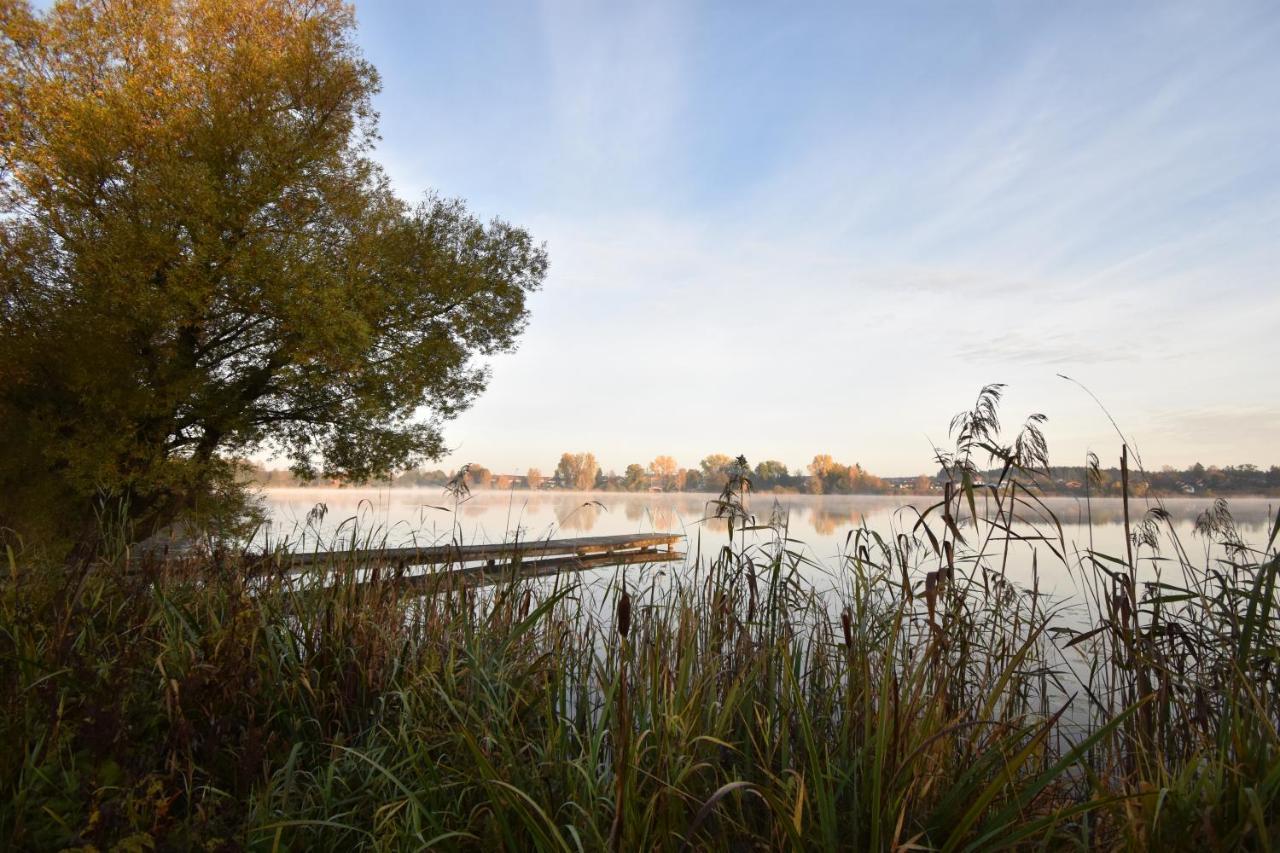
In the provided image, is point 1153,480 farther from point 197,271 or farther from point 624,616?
point 197,271

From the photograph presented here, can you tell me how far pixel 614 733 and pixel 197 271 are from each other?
1275 centimetres

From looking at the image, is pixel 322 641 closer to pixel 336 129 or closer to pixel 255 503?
pixel 255 503

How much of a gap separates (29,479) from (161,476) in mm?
2641

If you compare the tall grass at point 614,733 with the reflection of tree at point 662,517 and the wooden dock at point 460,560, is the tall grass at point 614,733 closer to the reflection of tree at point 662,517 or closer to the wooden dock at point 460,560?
the wooden dock at point 460,560

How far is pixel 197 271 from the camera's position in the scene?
12.1m

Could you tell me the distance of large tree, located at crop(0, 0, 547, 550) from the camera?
12156mm

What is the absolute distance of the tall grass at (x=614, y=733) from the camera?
2064 millimetres

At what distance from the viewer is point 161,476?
12.4 meters

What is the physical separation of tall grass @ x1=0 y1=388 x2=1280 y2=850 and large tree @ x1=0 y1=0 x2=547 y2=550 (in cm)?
940


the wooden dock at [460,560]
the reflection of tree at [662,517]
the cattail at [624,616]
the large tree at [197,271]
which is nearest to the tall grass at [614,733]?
the cattail at [624,616]

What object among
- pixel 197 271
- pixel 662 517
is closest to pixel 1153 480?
pixel 662 517

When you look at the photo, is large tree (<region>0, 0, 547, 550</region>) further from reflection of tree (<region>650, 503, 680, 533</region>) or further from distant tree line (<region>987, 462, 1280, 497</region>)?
distant tree line (<region>987, 462, 1280, 497</region>)

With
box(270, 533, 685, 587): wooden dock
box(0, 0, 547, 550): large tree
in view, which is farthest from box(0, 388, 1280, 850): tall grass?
box(0, 0, 547, 550): large tree

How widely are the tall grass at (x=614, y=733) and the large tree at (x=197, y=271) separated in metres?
9.40
